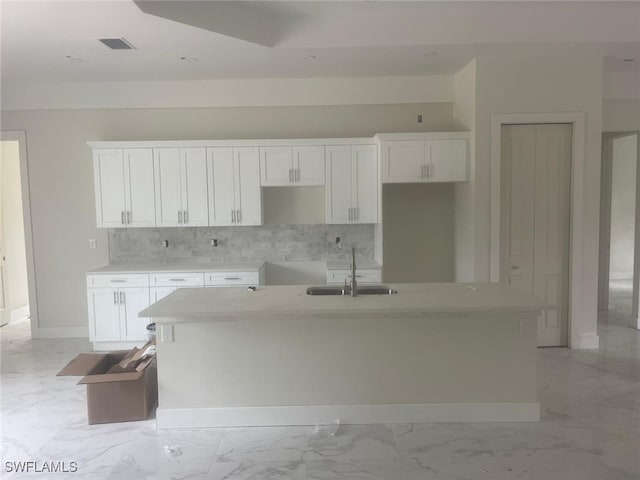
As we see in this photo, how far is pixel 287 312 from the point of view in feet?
9.76

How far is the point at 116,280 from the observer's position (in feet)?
16.1

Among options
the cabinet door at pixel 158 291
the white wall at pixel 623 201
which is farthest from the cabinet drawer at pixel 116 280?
the white wall at pixel 623 201

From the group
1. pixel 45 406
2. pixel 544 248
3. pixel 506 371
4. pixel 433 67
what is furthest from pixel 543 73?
pixel 45 406

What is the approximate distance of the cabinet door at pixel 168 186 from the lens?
198 inches

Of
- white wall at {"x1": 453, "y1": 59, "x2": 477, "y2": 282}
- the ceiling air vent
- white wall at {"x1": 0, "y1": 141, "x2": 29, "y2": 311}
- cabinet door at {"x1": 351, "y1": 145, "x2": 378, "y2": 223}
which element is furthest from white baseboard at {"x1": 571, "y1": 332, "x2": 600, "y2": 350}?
white wall at {"x1": 0, "y1": 141, "x2": 29, "y2": 311}

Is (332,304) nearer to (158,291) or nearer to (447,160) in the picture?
(447,160)

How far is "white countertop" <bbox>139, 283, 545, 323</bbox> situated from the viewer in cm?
297

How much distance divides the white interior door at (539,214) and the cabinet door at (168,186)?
3.50m

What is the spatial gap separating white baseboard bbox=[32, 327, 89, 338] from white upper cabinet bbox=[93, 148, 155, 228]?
4.60 ft

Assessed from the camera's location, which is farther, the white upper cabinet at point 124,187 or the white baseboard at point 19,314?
the white baseboard at point 19,314

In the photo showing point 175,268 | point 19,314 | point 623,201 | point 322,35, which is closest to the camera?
point 322,35

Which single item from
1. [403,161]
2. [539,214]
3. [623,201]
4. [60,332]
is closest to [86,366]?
[60,332]

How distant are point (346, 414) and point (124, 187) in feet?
11.5
